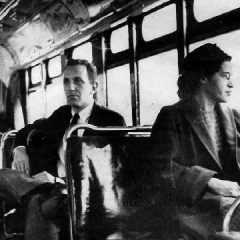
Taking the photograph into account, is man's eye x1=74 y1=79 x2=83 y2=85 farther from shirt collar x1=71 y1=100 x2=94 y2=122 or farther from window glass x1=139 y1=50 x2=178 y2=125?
window glass x1=139 y1=50 x2=178 y2=125

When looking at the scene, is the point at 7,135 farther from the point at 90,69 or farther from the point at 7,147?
the point at 90,69

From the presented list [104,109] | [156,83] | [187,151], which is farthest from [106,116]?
[187,151]

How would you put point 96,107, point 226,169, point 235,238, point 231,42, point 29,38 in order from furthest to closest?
point 29,38 → point 96,107 → point 226,169 → point 231,42 → point 235,238

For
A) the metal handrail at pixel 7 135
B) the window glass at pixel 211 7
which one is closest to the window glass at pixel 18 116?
the metal handrail at pixel 7 135

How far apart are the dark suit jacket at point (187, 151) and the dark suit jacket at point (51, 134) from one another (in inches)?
9.2

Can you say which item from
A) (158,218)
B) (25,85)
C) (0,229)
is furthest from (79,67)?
(0,229)

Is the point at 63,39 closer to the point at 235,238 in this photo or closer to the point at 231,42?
the point at 231,42

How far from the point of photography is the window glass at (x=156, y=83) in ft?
4.43

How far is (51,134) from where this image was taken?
5.42 feet

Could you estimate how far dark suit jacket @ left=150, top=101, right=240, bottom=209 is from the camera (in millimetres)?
1318

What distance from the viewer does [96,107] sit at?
1.50 m

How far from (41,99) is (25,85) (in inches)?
4.3

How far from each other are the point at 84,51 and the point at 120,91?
23 cm

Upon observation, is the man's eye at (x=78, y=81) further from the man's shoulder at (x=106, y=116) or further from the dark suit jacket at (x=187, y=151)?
the dark suit jacket at (x=187, y=151)
